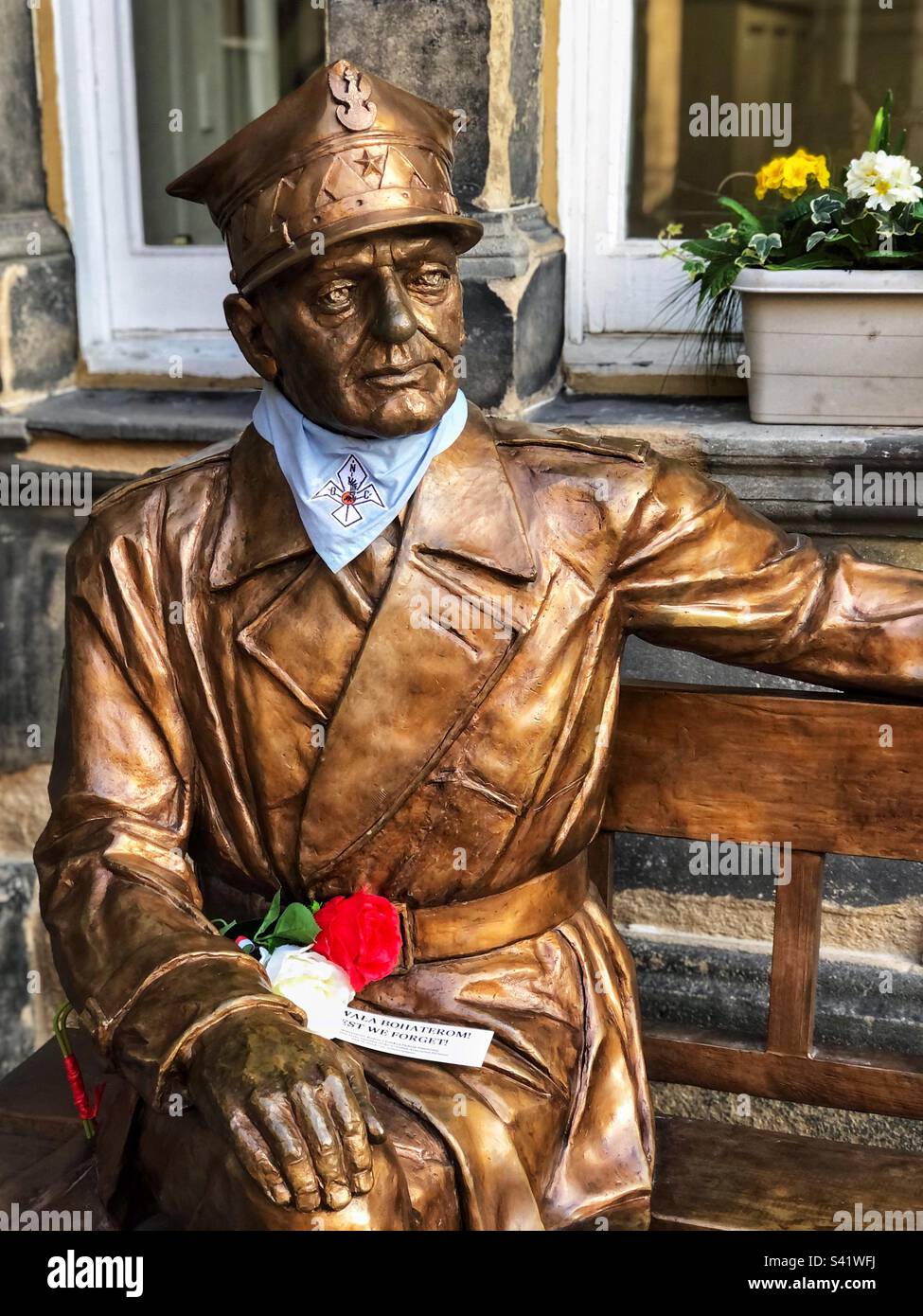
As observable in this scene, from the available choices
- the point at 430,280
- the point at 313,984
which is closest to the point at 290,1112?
the point at 313,984

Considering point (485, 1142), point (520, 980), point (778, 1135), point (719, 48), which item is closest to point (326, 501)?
point (520, 980)

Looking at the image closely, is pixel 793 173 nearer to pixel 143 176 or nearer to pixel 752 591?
pixel 752 591

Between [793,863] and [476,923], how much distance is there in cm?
56

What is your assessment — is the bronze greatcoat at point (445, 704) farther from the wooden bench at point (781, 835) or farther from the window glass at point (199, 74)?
the window glass at point (199, 74)

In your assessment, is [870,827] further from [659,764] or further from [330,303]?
[330,303]

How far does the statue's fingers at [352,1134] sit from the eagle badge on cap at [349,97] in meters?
1.13

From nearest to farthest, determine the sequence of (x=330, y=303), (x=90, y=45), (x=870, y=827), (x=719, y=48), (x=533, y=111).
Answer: (x=330, y=303)
(x=870, y=827)
(x=533, y=111)
(x=719, y=48)
(x=90, y=45)

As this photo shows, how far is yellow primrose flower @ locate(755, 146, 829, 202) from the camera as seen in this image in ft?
9.77

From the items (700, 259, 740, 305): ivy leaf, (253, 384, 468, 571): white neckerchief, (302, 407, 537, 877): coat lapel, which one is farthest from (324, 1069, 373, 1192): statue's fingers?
(700, 259, 740, 305): ivy leaf

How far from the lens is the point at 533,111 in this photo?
308cm

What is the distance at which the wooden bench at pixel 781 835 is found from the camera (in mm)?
2355

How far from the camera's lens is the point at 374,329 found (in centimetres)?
196

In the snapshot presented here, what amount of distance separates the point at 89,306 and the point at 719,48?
4.86ft

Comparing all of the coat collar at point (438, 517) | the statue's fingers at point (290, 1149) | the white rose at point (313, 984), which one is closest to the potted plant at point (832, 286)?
the coat collar at point (438, 517)
